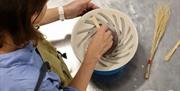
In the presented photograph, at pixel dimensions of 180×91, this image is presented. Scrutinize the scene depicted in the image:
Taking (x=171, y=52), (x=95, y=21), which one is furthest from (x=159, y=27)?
(x=95, y=21)

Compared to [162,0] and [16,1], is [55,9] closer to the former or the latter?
[162,0]

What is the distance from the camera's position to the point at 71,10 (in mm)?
995

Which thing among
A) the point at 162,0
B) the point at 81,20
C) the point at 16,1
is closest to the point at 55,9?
the point at 81,20

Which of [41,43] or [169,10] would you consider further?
[169,10]

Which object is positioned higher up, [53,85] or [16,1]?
[16,1]

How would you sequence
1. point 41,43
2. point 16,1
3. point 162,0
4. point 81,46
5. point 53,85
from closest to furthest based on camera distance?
point 16,1 → point 53,85 → point 41,43 → point 81,46 → point 162,0

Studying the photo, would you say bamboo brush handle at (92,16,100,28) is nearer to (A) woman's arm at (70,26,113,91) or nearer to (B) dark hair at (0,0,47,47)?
(A) woman's arm at (70,26,113,91)

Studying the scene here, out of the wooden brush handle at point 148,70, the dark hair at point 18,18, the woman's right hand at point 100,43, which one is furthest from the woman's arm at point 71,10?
A: the dark hair at point 18,18

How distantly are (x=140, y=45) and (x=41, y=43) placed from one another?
31cm

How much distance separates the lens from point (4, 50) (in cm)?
63

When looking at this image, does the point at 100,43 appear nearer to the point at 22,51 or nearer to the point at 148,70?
the point at 148,70

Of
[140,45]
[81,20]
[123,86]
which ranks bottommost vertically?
[123,86]

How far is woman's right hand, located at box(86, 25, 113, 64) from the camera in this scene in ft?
2.88

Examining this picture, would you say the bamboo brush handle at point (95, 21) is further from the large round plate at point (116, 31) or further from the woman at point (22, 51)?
the woman at point (22, 51)
